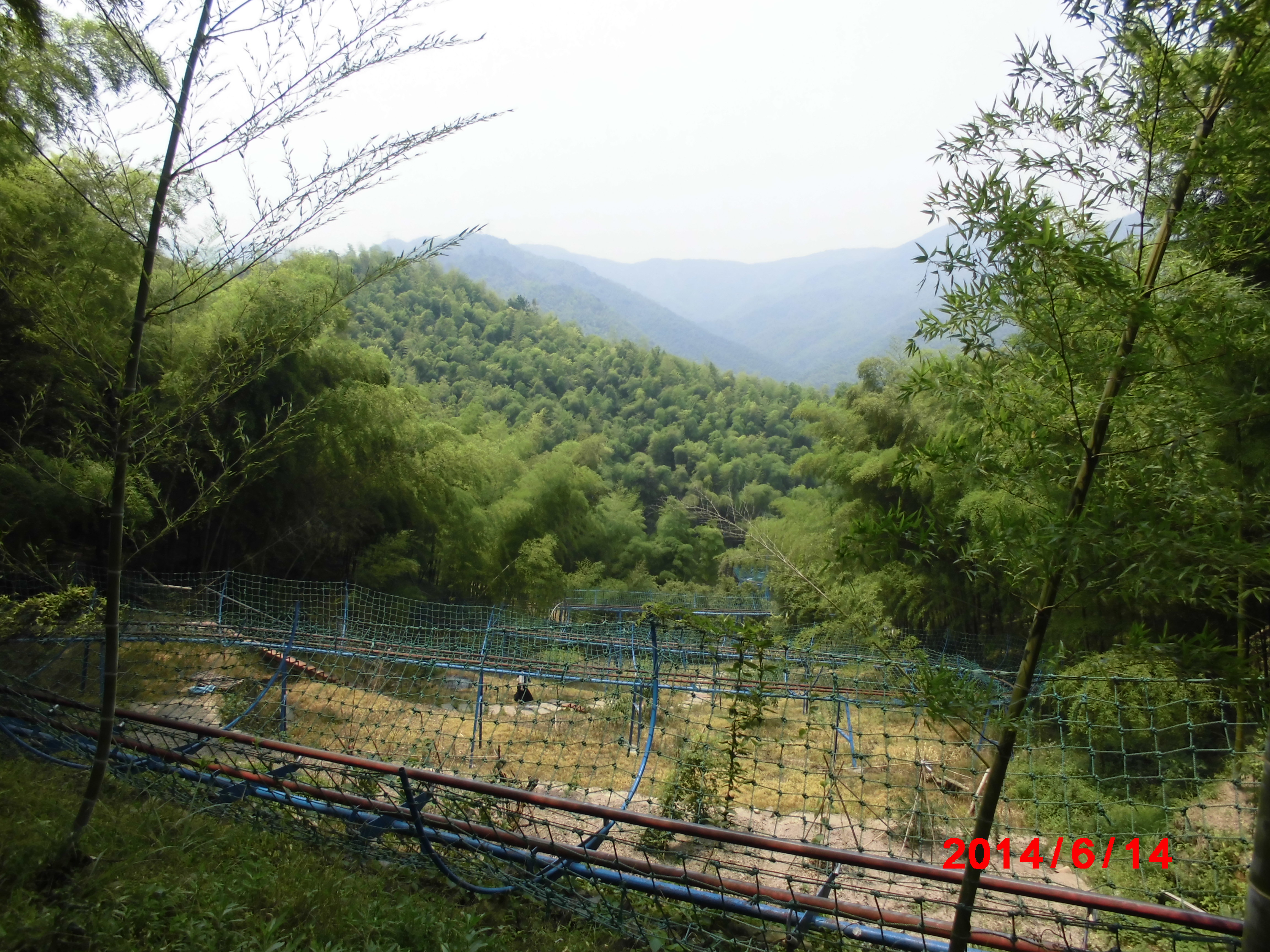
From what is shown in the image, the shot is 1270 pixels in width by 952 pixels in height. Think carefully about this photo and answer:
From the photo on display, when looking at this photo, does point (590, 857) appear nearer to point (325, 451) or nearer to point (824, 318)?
point (325, 451)

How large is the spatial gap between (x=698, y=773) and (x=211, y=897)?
229 cm

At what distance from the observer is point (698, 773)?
3.69 m

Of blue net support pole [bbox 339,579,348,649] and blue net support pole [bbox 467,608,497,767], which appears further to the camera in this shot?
blue net support pole [bbox 339,579,348,649]

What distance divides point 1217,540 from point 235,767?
297 cm

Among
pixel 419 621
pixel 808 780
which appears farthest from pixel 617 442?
pixel 808 780

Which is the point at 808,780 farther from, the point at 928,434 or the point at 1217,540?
the point at 928,434

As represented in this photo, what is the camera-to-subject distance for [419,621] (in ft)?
34.1

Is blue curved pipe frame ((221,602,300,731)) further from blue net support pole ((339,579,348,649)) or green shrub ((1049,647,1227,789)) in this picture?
green shrub ((1049,647,1227,789))

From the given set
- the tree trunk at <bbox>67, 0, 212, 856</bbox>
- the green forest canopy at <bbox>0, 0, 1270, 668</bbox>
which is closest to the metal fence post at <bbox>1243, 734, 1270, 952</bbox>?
the green forest canopy at <bbox>0, 0, 1270, 668</bbox>

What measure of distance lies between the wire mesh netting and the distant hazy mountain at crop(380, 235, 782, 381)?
6819cm

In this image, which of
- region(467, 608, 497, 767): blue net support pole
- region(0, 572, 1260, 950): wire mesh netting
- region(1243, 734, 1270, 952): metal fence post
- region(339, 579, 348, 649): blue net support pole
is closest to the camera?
region(1243, 734, 1270, 952): metal fence post

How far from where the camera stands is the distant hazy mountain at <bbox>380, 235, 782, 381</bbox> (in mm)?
94312

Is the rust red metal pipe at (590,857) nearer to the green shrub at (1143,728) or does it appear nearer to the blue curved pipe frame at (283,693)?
the blue curved pipe frame at (283,693)

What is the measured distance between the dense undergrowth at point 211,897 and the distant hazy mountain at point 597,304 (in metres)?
71.8
